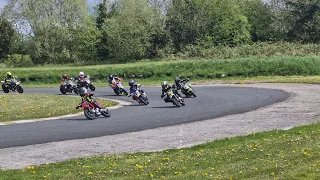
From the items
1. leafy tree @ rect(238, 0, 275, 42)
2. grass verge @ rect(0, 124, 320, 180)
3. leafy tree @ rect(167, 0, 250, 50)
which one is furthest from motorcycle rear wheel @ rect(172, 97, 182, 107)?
leafy tree @ rect(238, 0, 275, 42)

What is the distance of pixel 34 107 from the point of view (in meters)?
26.4

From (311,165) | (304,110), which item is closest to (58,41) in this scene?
(304,110)

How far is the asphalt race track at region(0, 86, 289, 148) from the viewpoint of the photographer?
17.0m

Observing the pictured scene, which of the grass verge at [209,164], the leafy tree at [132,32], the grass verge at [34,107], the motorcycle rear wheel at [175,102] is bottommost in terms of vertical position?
the grass verge at [34,107]

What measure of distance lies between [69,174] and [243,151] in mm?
4327

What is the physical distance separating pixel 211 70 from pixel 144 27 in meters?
24.9

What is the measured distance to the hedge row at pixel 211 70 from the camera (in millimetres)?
48688

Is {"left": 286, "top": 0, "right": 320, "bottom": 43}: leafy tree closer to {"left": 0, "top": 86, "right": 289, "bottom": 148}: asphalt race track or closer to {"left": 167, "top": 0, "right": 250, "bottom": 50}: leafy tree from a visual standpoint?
{"left": 167, "top": 0, "right": 250, "bottom": 50}: leafy tree

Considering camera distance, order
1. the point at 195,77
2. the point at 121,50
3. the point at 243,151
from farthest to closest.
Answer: the point at 121,50 < the point at 195,77 < the point at 243,151

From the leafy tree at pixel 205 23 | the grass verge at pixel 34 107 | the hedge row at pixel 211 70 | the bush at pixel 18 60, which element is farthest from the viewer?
the bush at pixel 18 60

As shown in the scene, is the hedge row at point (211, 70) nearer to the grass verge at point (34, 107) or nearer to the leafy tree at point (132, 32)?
the leafy tree at point (132, 32)

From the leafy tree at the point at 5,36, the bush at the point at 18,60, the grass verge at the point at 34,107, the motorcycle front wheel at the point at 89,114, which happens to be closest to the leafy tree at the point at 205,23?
the bush at the point at 18,60

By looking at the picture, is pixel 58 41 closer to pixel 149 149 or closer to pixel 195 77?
pixel 195 77

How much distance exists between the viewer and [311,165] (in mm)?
9516
